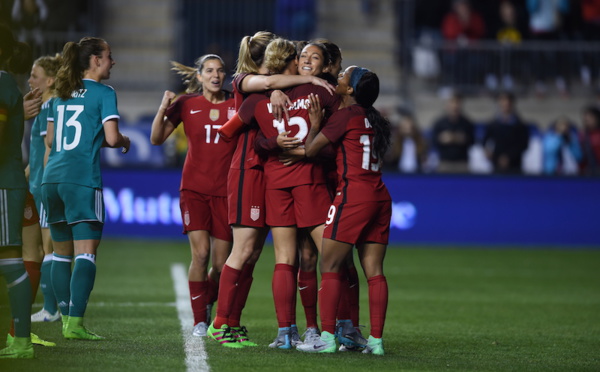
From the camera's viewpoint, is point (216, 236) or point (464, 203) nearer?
point (216, 236)

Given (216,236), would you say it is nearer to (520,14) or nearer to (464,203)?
(464,203)

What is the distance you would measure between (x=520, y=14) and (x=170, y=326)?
15868 millimetres

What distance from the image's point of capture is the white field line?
21.0 feet

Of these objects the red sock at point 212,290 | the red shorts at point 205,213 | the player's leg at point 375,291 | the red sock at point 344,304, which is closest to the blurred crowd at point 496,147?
the red sock at point 212,290

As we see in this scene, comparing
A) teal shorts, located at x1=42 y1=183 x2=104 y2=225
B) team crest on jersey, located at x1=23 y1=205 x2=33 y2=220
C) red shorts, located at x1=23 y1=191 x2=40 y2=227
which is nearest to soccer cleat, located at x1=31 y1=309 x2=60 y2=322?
red shorts, located at x1=23 y1=191 x2=40 y2=227

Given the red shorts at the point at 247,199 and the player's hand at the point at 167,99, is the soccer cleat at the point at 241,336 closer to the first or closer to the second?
the red shorts at the point at 247,199

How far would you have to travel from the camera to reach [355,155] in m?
6.95

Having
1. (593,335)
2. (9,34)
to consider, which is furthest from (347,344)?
(9,34)

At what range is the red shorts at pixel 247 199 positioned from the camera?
727 cm

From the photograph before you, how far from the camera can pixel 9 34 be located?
6.46m

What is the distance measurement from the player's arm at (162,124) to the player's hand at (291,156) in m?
1.15

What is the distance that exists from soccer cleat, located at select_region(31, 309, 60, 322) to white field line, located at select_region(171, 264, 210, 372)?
1027mm

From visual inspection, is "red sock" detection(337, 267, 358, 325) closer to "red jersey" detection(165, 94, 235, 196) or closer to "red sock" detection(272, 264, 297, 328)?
"red sock" detection(272, 264, 297, 328)

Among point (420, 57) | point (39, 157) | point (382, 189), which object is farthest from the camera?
point (420, 57)
